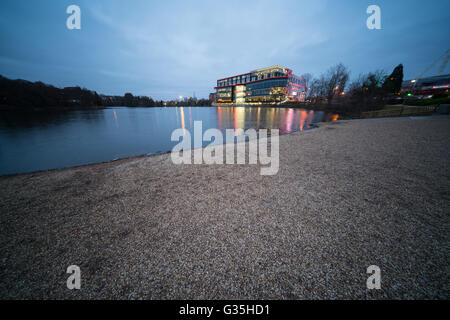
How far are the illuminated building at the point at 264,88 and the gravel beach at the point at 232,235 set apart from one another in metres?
91.6

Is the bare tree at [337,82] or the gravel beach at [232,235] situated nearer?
the gravel beach at [232,235]

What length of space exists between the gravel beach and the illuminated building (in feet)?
300

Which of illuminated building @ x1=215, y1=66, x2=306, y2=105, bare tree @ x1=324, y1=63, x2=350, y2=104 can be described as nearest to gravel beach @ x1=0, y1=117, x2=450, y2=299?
bare tree @ x1=324, y1=63, x2=350, y2=104

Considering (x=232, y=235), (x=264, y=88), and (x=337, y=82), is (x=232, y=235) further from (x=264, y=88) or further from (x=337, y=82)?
(x=264, y=88)

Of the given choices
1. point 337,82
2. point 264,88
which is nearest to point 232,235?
point 337,82

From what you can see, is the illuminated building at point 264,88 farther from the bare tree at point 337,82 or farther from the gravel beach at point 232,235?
the gravel beach at point 232,235

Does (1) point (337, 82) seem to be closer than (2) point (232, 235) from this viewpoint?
No

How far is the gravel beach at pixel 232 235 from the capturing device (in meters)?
2.19

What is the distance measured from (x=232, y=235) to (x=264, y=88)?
104 meters

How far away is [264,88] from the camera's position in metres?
93.7

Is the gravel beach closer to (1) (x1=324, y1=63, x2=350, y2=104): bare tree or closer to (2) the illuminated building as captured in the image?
(1) (x1=324, y1=63, x2=350, y2=104): bare tree

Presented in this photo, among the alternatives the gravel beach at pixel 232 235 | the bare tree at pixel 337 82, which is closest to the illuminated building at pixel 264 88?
the bare tree at pixel 337 82

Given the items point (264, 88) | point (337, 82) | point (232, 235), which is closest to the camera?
point (232, 235)
